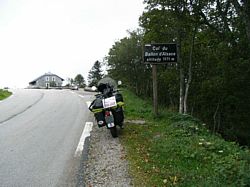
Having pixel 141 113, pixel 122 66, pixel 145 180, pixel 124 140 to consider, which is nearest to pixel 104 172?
A: pixel 145 180

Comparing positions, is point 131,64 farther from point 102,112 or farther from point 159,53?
point 102,112

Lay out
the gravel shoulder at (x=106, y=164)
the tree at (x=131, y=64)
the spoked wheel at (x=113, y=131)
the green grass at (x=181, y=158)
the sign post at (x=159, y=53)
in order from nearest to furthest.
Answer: the green grass at (x=181, y=158)
the gravel shoulder at (x=106, y=164)
the spoked wheel at (x=113, y=131)
the sign post at (x=159, y=53)
the tree at (x=131, y=64)

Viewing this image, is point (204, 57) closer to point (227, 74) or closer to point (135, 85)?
point (227, 74)

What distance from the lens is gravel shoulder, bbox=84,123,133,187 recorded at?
6012mm

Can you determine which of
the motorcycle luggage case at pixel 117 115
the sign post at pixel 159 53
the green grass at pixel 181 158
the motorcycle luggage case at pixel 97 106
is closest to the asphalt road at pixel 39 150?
the motorcycle luggage case at pixel 97 106

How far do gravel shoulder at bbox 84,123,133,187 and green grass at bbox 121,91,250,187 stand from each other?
19cm

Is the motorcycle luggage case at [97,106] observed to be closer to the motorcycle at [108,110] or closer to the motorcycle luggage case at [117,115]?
the motorcycle at [108,110]

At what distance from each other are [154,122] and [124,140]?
3.20 meters

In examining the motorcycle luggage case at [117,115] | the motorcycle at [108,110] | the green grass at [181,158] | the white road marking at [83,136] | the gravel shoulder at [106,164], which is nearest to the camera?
the green grass at [181,158]

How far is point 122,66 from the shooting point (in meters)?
36.1

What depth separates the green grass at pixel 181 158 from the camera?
574cm

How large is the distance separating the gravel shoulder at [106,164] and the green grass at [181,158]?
194mm

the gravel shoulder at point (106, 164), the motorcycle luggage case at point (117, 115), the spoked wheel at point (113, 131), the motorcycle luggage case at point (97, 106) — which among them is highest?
the motorcycle luggage case at point (97, 106)

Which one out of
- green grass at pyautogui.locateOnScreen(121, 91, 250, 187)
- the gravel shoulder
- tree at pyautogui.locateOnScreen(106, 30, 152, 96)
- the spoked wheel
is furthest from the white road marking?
tree at pyautogui.locateOnScreen(106, 30, 152, 96)
